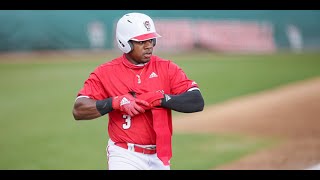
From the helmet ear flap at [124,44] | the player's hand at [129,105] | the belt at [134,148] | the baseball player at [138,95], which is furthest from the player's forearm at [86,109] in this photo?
the helmet ear flap at [124,44]

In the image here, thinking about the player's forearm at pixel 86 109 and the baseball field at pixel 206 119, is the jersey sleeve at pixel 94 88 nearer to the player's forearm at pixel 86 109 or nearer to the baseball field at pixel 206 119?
the player's forearm at pixel 86 109

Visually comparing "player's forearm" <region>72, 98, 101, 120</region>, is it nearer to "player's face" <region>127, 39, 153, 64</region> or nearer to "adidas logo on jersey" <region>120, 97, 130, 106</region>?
"adidas logo on jersey" <region>120, 97, 130, 106</region>

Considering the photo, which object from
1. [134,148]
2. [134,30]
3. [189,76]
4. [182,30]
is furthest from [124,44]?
[182,30]

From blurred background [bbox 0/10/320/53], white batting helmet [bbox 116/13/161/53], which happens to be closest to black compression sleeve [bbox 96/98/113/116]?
white batting helmet [bbox 116/13/161/53]

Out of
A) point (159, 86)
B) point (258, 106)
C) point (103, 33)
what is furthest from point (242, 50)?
point (159, 86)

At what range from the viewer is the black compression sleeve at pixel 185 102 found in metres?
4.09

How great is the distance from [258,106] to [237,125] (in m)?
1.95

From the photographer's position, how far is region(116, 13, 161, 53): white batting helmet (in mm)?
4218

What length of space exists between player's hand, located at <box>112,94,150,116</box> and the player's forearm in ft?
0.56

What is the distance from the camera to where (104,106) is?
411 centimetres

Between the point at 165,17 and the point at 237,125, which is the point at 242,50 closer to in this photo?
the point at 165,17

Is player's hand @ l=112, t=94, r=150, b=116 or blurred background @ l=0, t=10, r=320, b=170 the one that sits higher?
blurred background @ l=0, t=10, r=320, b=170

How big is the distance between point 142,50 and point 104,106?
1.76ft

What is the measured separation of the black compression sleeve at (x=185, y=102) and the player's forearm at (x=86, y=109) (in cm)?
52
